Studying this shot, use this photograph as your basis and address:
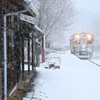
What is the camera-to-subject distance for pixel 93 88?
5941mm

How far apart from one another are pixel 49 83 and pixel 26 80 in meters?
0.97

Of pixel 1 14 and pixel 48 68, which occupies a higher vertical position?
pixel 1 14

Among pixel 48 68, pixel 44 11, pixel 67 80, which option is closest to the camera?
pixel 67 80

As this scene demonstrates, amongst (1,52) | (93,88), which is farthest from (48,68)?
(1,52)

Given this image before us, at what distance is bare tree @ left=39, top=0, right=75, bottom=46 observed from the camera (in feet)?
55.4

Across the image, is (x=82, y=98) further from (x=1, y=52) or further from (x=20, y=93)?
(x=1, y=52)

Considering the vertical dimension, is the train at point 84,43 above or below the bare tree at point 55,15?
below

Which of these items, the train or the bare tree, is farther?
the train

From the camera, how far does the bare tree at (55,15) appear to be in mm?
16875

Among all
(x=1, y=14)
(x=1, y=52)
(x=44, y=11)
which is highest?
(x=44, y=11)

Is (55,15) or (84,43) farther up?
(55,15)

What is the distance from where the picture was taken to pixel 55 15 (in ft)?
56.8

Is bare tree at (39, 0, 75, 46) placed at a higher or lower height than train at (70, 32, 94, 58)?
higher

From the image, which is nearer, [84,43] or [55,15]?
[55,15]
